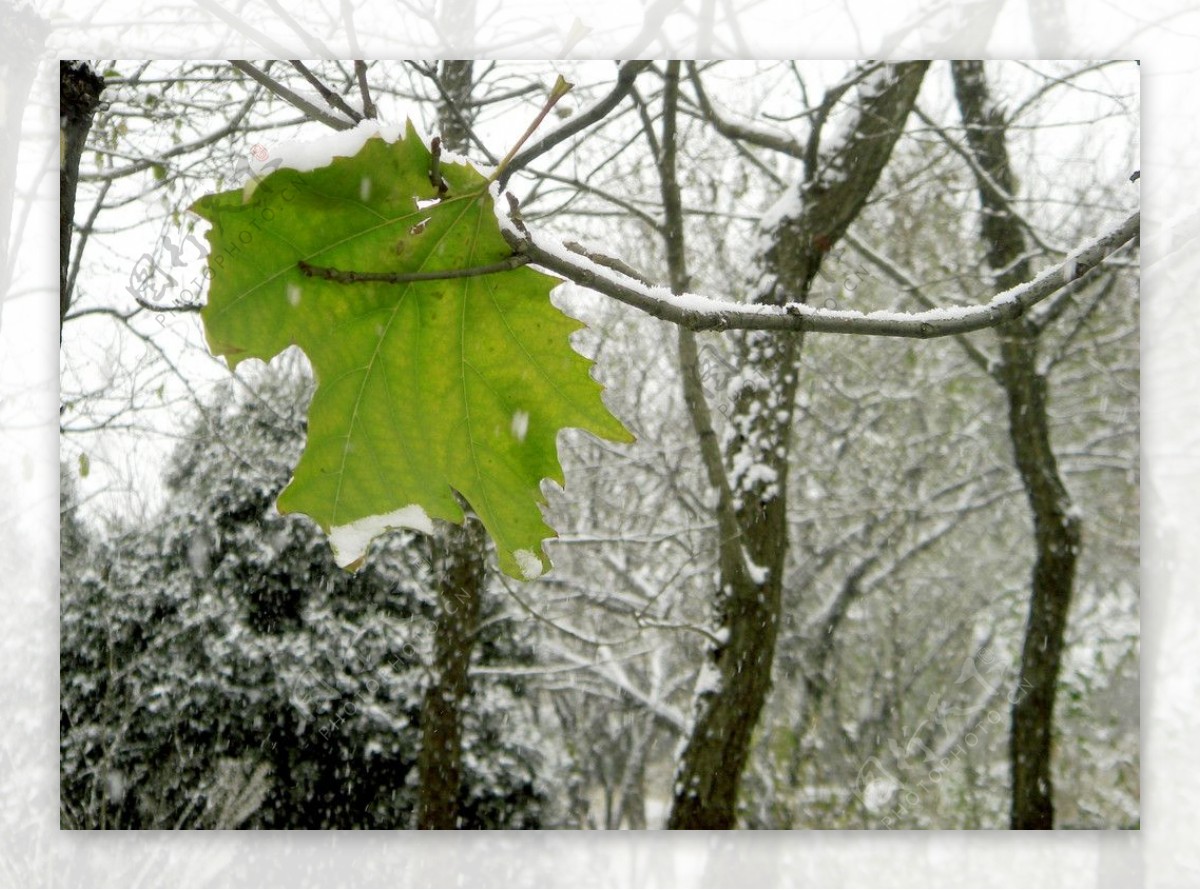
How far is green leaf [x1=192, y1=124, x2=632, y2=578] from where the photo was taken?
1.55ft

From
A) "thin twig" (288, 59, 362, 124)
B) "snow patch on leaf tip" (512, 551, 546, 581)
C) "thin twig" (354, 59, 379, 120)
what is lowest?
"snow patch on leaf tip" (512, 551, 546, 581)

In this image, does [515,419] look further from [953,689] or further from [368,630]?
[953,689]

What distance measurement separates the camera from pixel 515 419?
0.54 meters

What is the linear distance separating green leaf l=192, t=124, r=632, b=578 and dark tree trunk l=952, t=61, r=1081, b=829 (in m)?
1.66

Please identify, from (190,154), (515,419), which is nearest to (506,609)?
(190,154)

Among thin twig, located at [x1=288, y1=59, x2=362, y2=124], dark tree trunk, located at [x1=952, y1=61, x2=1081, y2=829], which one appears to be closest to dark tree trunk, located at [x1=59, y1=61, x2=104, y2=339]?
thin twig, located at [x1=288, y1=59, x2=362, y2=124]

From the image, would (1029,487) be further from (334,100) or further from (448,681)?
(334,100)

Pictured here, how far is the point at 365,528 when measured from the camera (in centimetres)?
52

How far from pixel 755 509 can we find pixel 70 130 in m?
1.44

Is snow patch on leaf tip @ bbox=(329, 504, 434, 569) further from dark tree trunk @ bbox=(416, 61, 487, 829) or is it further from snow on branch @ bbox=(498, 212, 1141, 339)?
dark tree trunk @ bbox=(416, 61, 487, 829)

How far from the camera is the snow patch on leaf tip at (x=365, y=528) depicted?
0.50m

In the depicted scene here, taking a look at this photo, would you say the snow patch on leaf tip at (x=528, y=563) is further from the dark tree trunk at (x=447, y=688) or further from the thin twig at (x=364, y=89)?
the dark tree trunk at (x=447, y=688)

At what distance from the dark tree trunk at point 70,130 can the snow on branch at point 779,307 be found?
1.58m

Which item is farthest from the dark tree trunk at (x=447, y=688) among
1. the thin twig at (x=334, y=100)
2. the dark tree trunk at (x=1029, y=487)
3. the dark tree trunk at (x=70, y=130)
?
the thin twig at (x=334, y=100)
